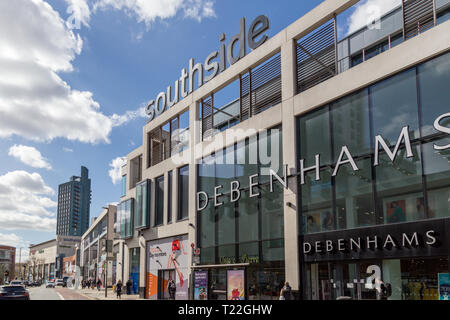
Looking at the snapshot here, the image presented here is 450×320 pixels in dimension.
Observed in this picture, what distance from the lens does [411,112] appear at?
17719mm

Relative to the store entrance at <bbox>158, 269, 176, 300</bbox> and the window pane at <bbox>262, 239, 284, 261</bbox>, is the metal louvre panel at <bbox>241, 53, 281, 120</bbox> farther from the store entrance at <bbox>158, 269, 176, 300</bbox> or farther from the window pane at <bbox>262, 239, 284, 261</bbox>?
the store entrance at <bbox>158, 269, 176, 300</bbox>

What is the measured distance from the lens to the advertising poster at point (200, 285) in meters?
28.5

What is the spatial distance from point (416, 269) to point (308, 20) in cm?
1379

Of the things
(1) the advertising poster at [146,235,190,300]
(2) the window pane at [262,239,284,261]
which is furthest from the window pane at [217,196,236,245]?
(1) the advertising poster at [146,235,190,300]

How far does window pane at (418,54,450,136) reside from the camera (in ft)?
54.7

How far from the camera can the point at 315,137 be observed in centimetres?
2219

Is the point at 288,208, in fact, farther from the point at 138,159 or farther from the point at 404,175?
the point at 138,159

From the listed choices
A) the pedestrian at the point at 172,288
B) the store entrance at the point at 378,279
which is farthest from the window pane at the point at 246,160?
the pedestrian at the point at 172,288

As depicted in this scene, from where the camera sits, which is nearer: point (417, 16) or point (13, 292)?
point (417, 16)

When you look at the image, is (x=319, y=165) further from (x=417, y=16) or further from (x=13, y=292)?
(x=13, y=292)

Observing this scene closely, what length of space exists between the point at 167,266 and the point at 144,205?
7.05m

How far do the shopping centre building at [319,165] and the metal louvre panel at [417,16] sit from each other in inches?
2.3

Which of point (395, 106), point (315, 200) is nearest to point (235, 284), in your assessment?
point (315, 200)
